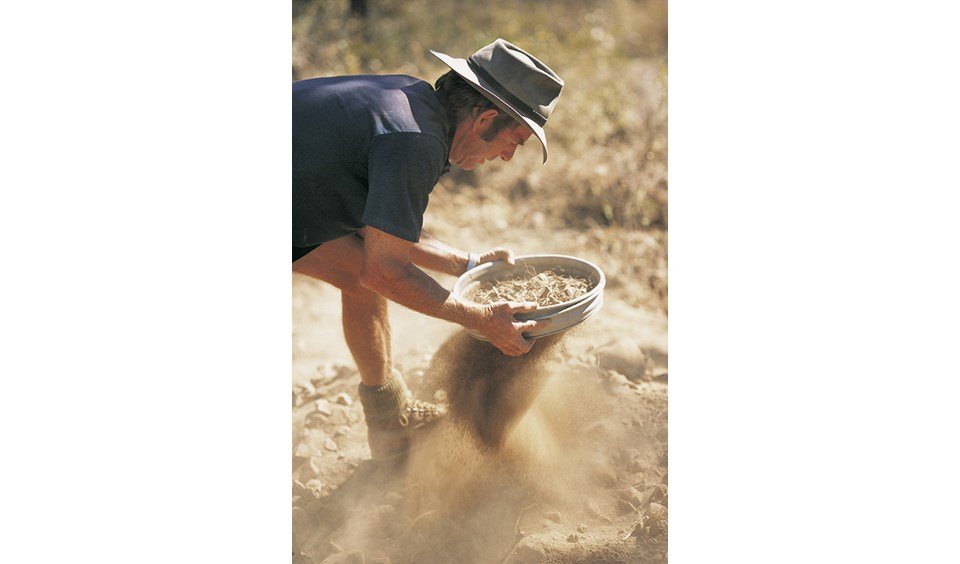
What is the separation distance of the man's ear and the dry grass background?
2.20 m

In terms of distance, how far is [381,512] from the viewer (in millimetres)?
3082

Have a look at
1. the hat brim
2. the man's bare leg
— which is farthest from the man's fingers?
the man's bare leg

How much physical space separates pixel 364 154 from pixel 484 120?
39cm

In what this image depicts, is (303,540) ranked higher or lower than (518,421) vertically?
lower

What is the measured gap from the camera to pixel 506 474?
9.99ft

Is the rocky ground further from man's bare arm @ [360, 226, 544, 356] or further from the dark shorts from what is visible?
the dark shorts

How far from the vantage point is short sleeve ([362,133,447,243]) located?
246cm

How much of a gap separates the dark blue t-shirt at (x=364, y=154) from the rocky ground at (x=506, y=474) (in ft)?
2.22

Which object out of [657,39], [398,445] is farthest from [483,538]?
[657,39]

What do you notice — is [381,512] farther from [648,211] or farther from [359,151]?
[648,211]

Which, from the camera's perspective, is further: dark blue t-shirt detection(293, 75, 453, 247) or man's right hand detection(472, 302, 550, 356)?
man's right hand detection(472, 302, 550, 356)

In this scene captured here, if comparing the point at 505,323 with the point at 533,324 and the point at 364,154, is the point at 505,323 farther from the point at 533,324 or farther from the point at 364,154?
the point at 364,154

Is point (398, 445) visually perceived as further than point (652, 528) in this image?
Yes
